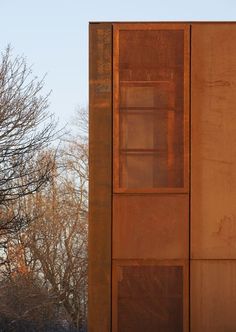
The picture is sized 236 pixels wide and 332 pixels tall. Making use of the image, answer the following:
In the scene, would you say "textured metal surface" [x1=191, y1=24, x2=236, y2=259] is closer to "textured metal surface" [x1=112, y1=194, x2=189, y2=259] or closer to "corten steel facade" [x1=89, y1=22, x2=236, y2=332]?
"corten steel facade" [x1=89, y1=22, x2=236, y2=332]

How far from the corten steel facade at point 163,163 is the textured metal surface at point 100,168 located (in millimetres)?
13

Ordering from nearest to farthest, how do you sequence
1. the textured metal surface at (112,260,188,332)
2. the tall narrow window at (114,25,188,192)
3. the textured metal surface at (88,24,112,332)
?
1. the textured metal surface at (112,260,188,332)
2. the textured metal surface at (88,24,112,332)
3. the tall narrow window at (114,25,188,192)

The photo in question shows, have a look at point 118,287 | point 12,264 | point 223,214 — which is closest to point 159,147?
point 223,214

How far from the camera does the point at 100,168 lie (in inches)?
Result: 412

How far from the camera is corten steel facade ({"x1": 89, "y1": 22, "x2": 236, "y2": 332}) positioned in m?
10.3

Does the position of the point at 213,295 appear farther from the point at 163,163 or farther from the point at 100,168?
the point at 100,168

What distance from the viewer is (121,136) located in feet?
34.4

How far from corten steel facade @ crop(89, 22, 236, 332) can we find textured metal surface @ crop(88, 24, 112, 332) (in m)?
0.01

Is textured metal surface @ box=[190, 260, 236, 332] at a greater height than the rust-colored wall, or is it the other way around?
the rust-colored wall

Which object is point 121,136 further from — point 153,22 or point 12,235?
point 12,235

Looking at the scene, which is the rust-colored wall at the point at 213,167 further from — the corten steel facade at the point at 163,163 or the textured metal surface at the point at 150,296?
the textured metal surface at the point at 150,296

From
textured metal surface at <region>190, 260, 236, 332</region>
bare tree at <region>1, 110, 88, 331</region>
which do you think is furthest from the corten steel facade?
bare tree at <region>1, 110, 88, 331</region>

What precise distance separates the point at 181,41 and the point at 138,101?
3.16 feet

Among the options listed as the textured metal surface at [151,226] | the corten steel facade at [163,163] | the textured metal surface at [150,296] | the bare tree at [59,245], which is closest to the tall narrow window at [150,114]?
the corten steel facade at [163,163]
